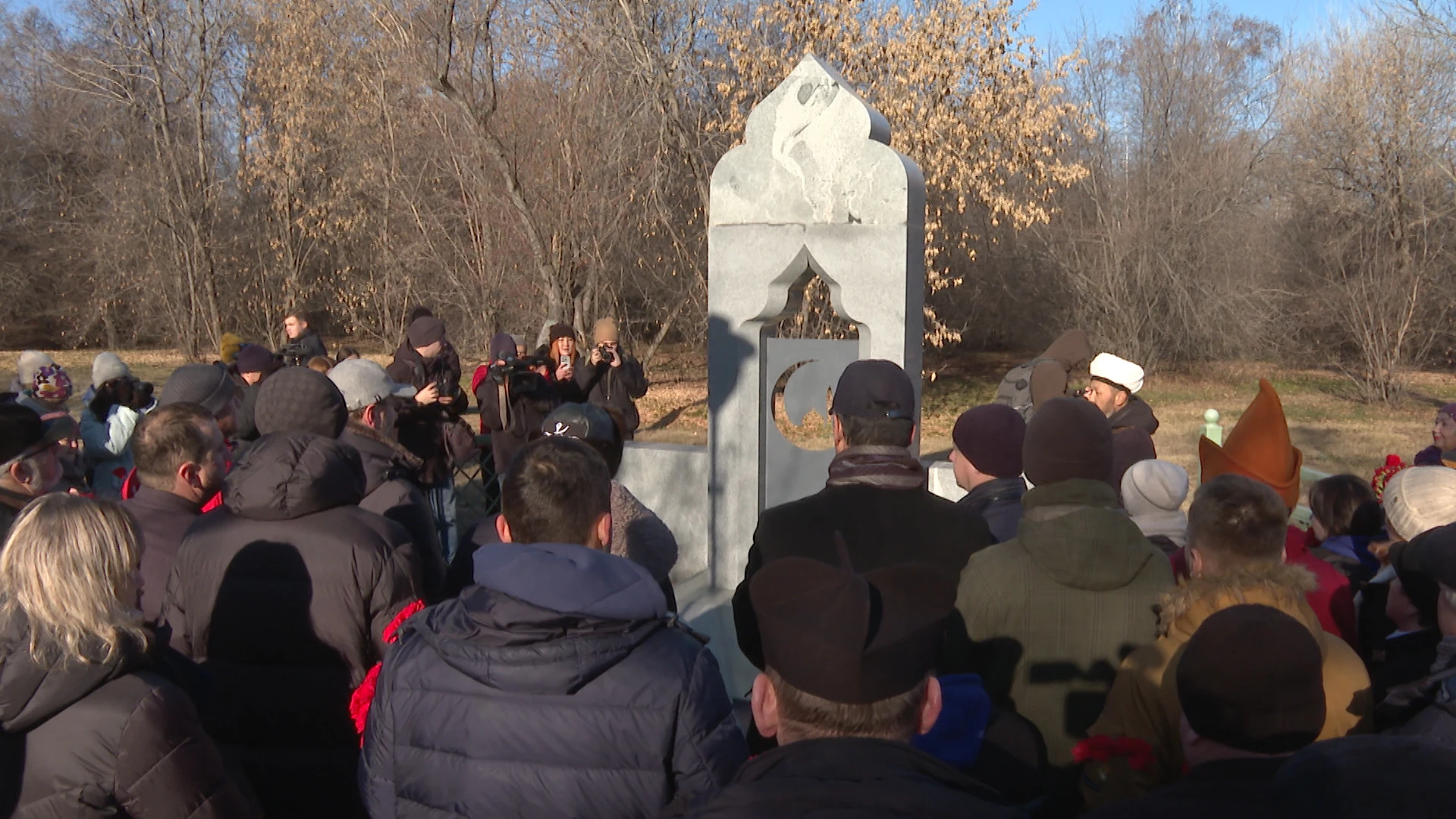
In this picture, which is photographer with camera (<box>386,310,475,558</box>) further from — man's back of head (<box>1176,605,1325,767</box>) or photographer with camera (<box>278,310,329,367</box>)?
man's back of head (<box>1176,605,1325,767</box>)

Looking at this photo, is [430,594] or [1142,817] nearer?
[1142,817]

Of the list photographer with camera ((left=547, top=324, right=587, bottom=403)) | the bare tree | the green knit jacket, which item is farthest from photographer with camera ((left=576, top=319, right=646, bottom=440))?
the bare tree

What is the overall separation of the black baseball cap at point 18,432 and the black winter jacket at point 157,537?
53 cm

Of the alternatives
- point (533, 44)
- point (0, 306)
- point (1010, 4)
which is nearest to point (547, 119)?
point (533, 44)

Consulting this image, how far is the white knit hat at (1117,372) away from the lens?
5258 millimetres

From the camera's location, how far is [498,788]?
188cm

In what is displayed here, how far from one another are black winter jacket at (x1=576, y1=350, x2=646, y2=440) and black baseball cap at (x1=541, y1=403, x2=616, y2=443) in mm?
4664

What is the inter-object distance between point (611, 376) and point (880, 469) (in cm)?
528

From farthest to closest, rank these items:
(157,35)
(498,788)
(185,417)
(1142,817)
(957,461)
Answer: (157,35) < (957,461) < (185,417) < (498,788) < (1142,817)

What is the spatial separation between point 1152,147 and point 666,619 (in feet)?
87.6

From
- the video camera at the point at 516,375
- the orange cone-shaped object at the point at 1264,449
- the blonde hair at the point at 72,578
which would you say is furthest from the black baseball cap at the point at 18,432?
the orange cone-shaped object at the point at 1264,449

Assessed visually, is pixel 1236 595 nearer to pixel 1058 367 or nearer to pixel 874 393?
pixel 874 393

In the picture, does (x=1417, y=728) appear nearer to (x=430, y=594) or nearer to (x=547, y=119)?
(x=430, y=594)

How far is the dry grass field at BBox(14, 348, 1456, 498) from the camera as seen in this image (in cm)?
1414
